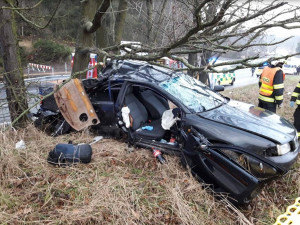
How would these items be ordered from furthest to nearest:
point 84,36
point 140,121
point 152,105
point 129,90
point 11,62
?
point 84,36, point 11,62, point 152,105, point 140,121, point 129,90

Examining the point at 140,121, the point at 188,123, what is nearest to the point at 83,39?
the point at 140,121

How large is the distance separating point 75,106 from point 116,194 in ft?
6.64

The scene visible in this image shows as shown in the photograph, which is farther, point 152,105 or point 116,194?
point 152,105

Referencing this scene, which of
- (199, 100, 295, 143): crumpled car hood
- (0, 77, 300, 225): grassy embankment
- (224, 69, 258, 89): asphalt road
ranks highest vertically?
(199, 100, 295, 143): crumpled car hood

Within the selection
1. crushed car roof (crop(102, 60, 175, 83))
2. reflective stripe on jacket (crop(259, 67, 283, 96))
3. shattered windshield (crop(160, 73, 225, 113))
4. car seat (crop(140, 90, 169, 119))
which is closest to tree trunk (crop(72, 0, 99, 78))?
crushed car roof (crop(102, 60, 175, 83))

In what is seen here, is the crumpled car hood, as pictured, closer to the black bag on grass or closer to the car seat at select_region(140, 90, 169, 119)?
the car seat at select_region(140, 90, 169, 119)

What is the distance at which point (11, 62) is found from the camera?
4.69 meters

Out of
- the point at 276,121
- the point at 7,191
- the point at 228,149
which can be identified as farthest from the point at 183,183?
the point at 7,191

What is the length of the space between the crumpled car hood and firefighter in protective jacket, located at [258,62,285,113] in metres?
1.96

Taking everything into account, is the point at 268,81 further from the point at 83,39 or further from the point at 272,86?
the point at 83,39

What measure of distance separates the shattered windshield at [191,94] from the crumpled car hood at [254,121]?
158mm

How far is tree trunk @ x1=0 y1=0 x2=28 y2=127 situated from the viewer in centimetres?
448

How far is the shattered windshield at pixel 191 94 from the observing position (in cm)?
348

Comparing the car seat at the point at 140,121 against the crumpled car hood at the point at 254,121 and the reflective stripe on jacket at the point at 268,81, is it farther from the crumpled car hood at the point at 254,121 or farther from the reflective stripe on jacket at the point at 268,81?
the reflective stripe on jacket at the point at 268,81
